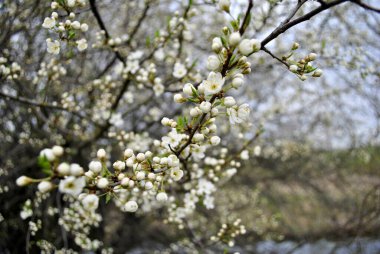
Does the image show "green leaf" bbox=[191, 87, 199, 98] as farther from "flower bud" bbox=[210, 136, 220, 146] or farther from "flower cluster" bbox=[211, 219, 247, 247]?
"flower cluster" bbox=[211, 219, 247, 247]

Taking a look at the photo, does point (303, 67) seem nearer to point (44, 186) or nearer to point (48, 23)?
point (44, 186)

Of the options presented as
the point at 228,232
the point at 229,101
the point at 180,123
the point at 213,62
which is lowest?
the point at 228,232

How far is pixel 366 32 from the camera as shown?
20.0 ft

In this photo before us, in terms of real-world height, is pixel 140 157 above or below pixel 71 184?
below

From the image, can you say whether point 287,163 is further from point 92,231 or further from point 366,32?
point 92,231

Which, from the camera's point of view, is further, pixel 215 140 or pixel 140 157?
pixel 215 140

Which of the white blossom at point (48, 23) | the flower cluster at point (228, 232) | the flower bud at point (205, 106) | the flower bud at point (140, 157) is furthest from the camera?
the flower cluster at point (228, 232)

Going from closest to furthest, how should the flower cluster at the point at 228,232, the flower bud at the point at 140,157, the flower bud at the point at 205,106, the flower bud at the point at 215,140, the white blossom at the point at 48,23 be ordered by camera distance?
the flower bud at the point at 205,106, the flower bud at the point at 140,157, the flower bud at the point at 215,140, the white blossom at the point at 48,23, the flower cluster at the point at 228,232

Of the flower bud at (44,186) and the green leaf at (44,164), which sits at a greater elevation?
the green leaf at (44,164)

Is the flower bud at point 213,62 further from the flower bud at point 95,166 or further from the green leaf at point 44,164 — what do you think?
the green leaf at point 44,164

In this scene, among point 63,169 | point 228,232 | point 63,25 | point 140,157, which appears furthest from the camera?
point 228,232

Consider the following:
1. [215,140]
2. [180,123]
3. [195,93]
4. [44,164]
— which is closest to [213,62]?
[195,93]

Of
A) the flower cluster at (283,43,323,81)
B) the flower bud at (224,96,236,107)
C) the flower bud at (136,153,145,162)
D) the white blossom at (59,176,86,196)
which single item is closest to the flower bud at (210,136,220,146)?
the flower bud at (224,96,236,107)

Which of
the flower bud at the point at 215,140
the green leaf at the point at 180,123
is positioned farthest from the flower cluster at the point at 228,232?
the green leaf at the point at 180,123
